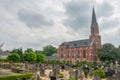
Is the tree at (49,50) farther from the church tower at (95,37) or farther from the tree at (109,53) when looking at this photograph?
the tree at (109,53)

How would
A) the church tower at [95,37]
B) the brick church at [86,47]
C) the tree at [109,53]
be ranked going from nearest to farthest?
the tree at [109,53], the brick church at [86,47], the church tower at [95,37]

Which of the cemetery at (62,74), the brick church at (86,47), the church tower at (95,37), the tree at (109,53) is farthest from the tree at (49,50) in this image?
the cemetery at (62,74)

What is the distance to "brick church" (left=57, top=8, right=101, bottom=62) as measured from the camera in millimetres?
91688

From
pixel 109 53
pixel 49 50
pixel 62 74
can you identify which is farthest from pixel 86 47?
pixel 62 74

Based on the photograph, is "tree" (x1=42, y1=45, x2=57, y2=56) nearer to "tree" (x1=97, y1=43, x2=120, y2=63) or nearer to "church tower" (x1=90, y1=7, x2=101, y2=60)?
"church tower" (x1=90, y1=7, x2=101, y2=60)

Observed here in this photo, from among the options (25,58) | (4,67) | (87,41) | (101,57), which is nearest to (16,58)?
(25,58)

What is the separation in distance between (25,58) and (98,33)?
39.7m

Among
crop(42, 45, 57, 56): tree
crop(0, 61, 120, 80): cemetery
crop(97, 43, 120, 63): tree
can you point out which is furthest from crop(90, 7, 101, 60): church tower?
crop(0, 61, 120, 80): cemetery

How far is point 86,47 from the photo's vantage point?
93375mm

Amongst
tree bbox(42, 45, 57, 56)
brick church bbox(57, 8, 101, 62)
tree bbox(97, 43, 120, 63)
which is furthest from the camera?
tree bbox(42, 45, 57, 56)

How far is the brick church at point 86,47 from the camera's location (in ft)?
301

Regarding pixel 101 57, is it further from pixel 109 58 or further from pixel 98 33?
pixel 98 33

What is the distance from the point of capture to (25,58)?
2776 inches

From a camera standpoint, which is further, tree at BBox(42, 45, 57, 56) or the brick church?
tree at BBox(42, 45, 57, 56)
